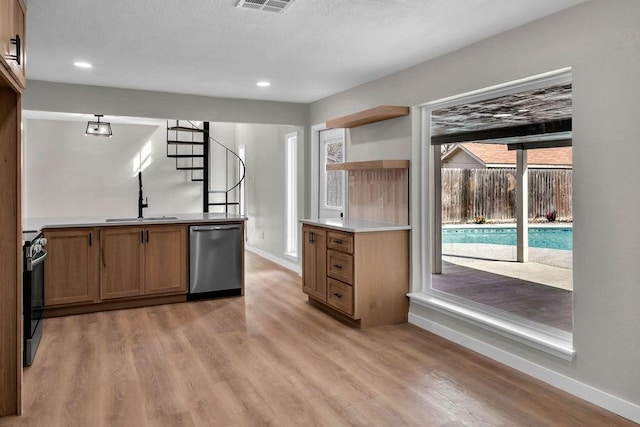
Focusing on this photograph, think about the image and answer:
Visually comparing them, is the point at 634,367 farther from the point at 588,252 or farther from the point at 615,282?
the point at 588,252

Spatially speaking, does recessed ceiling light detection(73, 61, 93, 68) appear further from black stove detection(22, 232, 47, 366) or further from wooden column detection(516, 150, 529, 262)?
wooden column detection(516, 150, 529, 262)

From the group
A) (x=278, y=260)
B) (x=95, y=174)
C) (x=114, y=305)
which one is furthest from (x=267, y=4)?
(x=95, y=174)

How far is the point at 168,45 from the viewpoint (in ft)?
11.9

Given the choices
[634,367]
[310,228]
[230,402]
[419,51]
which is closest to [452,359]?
[634,367]

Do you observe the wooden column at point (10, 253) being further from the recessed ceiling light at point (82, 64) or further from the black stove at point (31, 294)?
the recessed ceiling light at point (82, 64)

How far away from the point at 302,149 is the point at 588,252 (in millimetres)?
4148

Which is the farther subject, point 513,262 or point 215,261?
point 215,261

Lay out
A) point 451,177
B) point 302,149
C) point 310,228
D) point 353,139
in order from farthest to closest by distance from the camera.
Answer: point 302,149
point 353,139
point 310,228
point 451,177

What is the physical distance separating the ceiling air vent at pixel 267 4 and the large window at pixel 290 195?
4.10 meters

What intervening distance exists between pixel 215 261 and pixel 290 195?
2269mm

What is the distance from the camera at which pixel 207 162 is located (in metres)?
8.52

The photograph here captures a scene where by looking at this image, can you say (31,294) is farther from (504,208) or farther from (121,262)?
(504,208)

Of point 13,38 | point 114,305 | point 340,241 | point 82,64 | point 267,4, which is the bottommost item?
point 114,305

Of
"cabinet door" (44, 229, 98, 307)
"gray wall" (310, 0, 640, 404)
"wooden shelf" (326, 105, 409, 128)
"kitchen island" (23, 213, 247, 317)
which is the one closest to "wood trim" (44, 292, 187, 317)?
"kitchen island" (23, 213, 247, 317)
